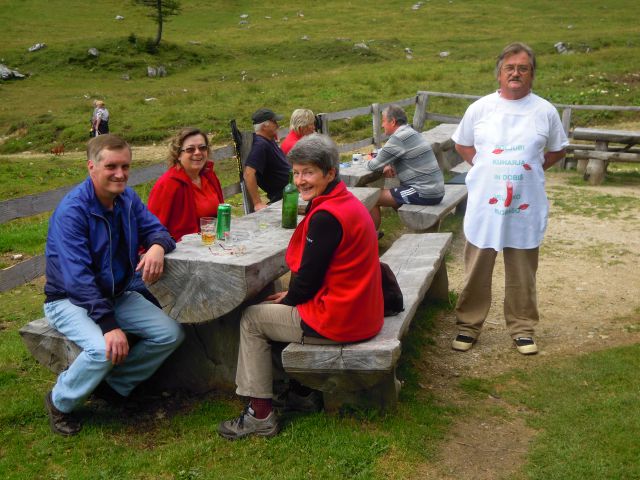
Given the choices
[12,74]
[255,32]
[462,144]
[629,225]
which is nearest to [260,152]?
[462,144]

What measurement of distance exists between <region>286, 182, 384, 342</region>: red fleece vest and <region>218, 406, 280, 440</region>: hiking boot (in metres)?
0.58

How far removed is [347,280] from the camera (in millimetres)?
3637

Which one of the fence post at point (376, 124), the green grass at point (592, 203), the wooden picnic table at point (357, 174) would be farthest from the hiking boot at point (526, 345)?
the fence post at point (376, 124)

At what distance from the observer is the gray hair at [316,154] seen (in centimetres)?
363

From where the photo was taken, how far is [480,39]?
34.4 metres

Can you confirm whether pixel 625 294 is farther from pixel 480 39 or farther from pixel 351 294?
pixel 480 39

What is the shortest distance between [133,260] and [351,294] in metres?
1.32

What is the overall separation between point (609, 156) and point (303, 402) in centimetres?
844

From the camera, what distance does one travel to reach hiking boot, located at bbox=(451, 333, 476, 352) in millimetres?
5113

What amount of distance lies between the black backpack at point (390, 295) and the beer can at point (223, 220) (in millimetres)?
962

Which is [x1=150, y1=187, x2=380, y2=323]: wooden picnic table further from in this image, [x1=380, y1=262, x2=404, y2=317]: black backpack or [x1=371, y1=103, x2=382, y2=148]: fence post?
[x1=371, y1=103, x2=382, y2=148]: fence post

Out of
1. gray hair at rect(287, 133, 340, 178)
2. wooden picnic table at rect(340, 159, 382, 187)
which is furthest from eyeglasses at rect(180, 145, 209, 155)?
wooden picnic table at rect(340, 159, 382, 187)

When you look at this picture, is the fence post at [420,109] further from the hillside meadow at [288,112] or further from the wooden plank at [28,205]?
the wooden plank at [28,205]

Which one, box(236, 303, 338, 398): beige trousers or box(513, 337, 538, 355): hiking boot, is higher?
box(236, 303, 338, 398): beige trousers
